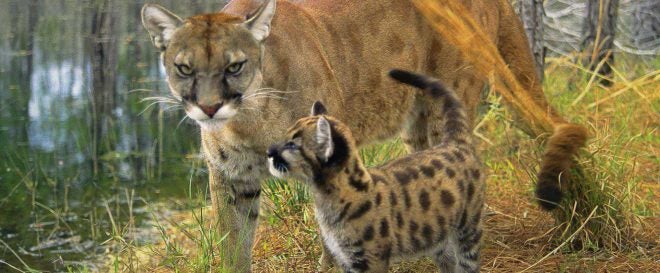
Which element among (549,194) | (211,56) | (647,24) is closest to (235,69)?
(211,56)

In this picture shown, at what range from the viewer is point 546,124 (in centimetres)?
555

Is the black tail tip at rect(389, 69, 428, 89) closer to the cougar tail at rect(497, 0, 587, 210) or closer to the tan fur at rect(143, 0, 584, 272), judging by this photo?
the tan fur at rect(143, 0, 584, 272)

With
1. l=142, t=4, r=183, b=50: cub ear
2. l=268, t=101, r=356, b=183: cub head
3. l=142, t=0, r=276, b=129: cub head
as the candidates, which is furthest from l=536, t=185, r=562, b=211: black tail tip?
l=142, t=4, r=183, b=50: cub ear

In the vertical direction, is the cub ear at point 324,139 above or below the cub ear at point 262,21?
below

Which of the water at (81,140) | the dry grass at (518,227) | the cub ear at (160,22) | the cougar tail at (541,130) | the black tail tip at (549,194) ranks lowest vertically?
the water at (81,140)

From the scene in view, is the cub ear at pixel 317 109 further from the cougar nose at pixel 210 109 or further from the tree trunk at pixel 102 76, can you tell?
the tree trunk at pixel 102 76

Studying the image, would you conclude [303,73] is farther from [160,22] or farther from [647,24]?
[647,24]

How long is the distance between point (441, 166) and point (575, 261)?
1.20m

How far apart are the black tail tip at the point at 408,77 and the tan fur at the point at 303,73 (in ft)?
1.88

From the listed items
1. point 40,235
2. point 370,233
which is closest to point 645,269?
point 370,233

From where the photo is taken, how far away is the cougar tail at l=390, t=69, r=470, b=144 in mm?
4848

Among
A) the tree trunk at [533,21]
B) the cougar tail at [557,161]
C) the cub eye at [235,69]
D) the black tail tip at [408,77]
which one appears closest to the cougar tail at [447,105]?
the black tail tip at [408,77]

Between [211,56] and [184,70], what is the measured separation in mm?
154

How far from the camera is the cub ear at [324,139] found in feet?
13.3
